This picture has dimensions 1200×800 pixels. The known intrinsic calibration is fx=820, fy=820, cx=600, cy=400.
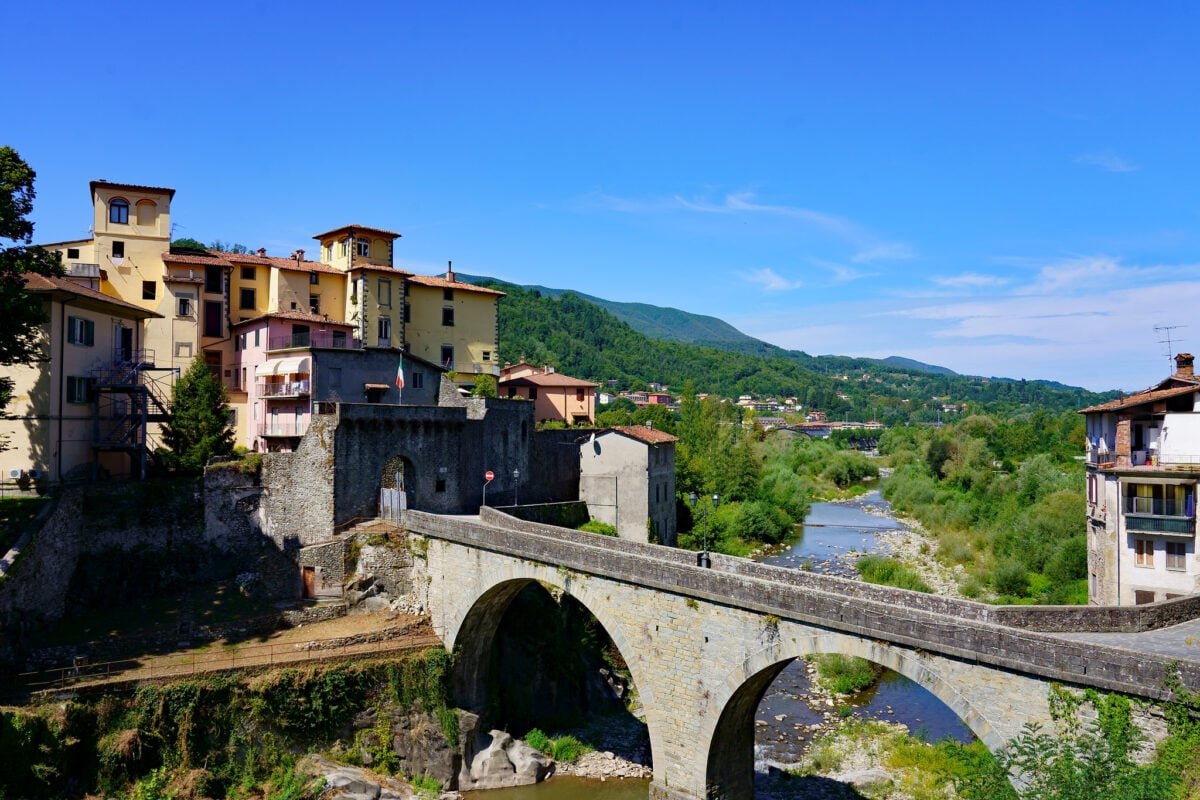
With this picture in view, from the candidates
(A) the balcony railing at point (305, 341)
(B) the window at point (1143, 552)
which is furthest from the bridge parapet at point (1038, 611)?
(A) the balcony railing at point (305, 341)

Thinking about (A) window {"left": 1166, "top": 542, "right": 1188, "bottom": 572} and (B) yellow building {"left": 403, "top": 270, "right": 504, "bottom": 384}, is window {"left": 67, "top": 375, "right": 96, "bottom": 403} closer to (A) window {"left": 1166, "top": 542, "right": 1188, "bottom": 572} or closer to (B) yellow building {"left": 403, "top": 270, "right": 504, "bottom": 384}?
(B) yellow building {"left": 403, "top": 270, "right": 504, "bottom": 384}

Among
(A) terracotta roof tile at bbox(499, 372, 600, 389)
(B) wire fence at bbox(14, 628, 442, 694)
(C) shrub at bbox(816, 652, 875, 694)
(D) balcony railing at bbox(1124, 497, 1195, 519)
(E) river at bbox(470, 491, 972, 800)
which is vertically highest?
(A) terracotta roof tile at bbox(499, 372, 600, 389)

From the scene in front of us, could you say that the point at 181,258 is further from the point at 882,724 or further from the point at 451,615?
the point at 882,724

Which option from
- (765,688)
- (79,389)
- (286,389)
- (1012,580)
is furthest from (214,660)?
Answer: (1012,580)

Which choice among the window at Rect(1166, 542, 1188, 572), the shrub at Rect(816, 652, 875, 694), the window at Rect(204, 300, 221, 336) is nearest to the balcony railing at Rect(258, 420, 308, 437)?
the window at Rect(204, 300, 221, 336)

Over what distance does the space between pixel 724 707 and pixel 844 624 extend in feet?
13.6

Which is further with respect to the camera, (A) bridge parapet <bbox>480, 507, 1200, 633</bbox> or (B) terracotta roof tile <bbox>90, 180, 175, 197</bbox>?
(B) terracotta roof tile <bbox>90, 180, 175, 197</bbox>

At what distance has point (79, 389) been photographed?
31.5 meters

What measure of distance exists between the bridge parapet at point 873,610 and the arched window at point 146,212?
2559cm

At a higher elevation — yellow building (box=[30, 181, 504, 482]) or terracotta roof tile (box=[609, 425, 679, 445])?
yellow building (box=[30, 181, 504, 482])

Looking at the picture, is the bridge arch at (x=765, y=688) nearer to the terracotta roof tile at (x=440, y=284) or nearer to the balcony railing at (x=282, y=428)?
the balcony railing at (x=282, y=428)

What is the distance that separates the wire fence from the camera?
2330cm

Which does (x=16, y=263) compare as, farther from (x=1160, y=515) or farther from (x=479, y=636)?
(x=1160, y=515)

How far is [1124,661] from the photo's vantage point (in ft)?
44.6
